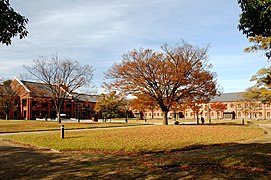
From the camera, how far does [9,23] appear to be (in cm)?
621

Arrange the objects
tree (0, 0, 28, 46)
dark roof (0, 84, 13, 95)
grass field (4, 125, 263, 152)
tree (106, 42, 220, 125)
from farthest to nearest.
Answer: dark roof (0, 84, 13, 95) → tree (106, 42, 220, 125) → grass field (4, 125, 263, 152) → tree (0, 0, 28, 46)

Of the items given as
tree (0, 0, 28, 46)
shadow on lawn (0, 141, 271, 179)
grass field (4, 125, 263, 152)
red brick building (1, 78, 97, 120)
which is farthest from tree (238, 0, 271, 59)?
red brick building (1, 78, 97, 120)

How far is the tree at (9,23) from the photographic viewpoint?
19.9 ft

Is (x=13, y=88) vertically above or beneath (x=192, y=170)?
above

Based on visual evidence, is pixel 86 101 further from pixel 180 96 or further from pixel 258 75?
pixel 258 75

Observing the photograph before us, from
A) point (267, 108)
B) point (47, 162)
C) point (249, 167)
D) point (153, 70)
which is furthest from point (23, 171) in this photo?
point (267, 108)

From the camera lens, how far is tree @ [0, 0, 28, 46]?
605 cm

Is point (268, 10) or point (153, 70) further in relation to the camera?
point (153, 70)

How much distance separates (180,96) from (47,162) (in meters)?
27.2

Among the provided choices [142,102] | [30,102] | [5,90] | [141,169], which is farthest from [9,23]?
[5,90]

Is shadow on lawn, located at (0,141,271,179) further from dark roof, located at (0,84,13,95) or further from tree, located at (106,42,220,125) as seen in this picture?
dark roof, located at (0,84,13,95)

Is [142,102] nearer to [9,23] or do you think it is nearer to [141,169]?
[141,169]

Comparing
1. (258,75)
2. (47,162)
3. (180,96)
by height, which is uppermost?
(258,75)

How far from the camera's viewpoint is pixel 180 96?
35000mm
